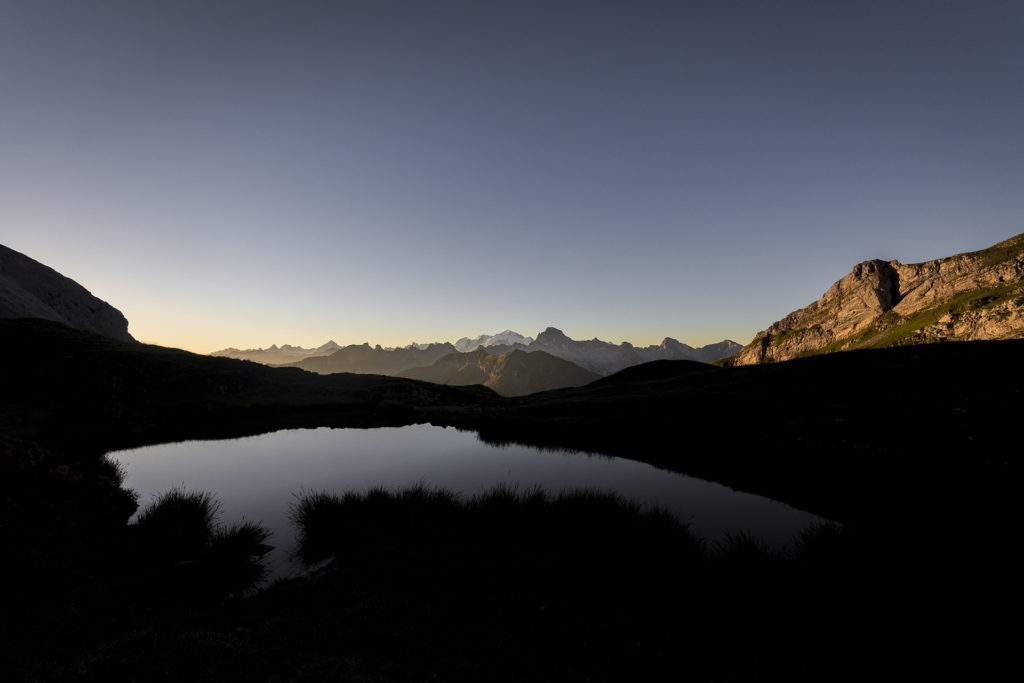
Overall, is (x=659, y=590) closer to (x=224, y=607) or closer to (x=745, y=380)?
(x=224, y=607)

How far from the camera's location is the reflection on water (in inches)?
865

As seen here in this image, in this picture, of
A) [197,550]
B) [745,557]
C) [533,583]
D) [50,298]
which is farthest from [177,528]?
[50,298]

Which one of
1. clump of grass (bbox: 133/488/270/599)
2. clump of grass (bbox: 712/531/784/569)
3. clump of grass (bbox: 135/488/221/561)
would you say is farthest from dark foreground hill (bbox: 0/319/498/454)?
clump of grass (bbox: 712/531/784/569)

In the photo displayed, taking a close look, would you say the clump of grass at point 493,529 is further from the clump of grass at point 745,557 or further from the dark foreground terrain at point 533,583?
the clump of grass at point 745,557

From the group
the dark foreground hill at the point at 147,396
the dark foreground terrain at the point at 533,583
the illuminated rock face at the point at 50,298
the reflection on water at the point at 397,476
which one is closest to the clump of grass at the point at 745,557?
the dark foreground terrain at the point at 533,583

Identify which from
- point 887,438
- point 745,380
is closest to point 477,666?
point 887,438

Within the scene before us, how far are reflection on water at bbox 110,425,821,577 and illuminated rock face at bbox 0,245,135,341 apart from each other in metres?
137

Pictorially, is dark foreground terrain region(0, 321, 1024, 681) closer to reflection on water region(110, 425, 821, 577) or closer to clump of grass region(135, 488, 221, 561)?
clump of grass region(135, 488, 221, 561)

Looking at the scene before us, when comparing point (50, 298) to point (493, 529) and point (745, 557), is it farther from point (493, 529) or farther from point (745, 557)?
point (745, 557)

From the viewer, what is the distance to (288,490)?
2775 centimetres

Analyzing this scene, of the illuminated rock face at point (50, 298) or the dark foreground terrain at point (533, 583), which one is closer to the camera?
the dark foreground terrain at point (533, 583)

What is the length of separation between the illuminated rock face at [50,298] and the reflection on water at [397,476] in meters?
137

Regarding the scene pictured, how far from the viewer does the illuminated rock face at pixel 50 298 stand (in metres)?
123

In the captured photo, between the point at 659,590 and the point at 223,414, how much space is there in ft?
282
